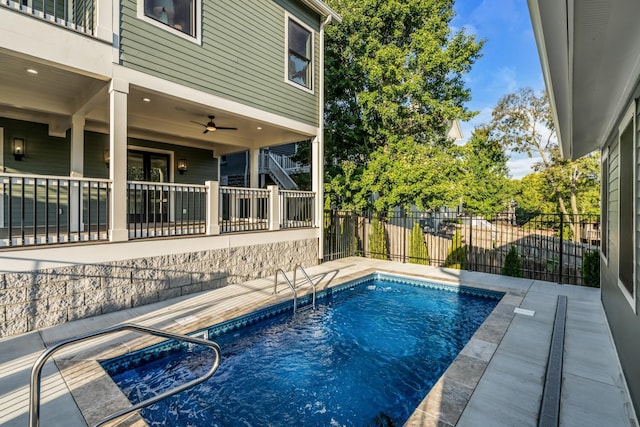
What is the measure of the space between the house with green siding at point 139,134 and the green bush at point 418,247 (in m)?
3.07

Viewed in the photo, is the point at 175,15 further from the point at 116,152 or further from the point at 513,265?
the point at 513,265

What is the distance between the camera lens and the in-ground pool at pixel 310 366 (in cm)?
340

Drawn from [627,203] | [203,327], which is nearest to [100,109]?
[203,327]

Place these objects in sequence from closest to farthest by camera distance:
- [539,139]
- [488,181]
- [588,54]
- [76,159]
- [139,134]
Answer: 1. [588,54]
2. [76,159]
3. [139,134]
4. [488,181]
5. [539,139]

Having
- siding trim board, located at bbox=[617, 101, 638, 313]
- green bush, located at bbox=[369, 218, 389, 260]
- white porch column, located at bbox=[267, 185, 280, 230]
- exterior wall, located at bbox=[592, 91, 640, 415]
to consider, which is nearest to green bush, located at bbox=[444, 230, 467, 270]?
green bush, located at bbox=[369, 218, 389, 260]

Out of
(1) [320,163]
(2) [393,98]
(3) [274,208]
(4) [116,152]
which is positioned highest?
(2) [393,98]

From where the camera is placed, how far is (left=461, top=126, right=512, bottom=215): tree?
1752 centimetres

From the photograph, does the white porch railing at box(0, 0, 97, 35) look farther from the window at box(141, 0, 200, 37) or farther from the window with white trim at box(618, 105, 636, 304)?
the window with white trim at box(618, 105, 636, 304)

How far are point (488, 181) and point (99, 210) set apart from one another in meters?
18.2

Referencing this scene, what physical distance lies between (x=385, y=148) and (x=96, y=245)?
9.71 m

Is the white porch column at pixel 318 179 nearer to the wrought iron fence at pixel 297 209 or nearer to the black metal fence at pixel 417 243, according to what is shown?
the wrought iron fence at pixel 297 209

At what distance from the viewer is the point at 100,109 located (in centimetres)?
688

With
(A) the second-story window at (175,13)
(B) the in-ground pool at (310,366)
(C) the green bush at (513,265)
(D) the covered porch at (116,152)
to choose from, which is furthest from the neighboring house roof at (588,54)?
(A) the second-story window at (175,13)

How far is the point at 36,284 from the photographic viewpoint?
14.9 feet
